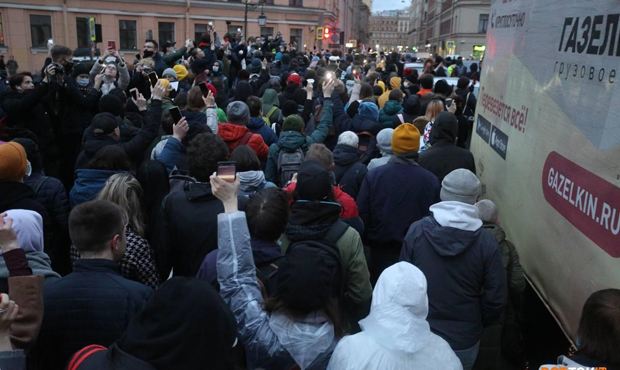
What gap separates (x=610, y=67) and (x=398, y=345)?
1.78m

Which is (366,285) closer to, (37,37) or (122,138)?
(122,138)

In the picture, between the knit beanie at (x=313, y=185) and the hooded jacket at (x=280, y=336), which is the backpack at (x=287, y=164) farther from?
the hooded jacket at (x=280, y=336)

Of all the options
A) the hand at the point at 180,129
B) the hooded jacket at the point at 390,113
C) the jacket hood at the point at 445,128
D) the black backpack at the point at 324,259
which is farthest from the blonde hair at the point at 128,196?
the hooded jacket at the point at 390,113

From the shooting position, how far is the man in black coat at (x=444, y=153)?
17.1ft

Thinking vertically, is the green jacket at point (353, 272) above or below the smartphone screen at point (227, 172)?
below

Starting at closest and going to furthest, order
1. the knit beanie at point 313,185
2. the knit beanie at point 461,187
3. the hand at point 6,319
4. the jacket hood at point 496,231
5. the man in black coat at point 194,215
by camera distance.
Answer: the hand at point 6,319, the knit beanie at point 313,185, the knit beanie at point 461,187, the man in black coat at point 194,215, the jacket hood at point 496,231

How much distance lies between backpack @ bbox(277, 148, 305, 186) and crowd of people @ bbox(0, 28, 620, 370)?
18 mm

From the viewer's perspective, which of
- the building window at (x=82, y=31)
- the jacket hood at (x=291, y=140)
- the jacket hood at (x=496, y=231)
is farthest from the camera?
the building window at (x=82, y=31)

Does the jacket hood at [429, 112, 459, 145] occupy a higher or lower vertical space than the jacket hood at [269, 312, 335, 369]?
higher

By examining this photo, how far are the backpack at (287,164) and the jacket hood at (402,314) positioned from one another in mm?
3224

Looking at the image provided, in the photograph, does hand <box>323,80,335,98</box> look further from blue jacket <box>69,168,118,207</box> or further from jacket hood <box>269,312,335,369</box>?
jacket hood <box>269,312,335,369</box>

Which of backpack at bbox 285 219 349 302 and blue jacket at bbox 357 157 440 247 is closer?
backpack at bbox 285 219 349 302

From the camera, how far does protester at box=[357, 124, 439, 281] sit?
181 inches

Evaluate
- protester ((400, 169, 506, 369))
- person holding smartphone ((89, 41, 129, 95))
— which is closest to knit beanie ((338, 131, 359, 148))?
protester ((400, 169, 506, 369))
